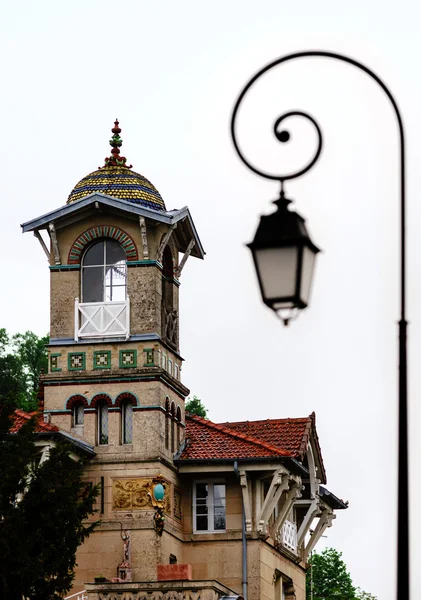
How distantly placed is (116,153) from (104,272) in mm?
4077

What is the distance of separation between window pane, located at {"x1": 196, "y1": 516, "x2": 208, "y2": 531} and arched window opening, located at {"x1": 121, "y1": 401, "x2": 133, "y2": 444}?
3.28 metres

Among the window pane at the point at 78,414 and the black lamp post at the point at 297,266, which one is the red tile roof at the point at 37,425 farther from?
the black lamp post at the point at 297,266

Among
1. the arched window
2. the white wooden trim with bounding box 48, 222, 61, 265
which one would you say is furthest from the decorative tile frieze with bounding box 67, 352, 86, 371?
the white wooden trim with bounding box 48, 222, 61, 265

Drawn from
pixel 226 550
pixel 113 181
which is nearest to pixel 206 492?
pixel 226 550

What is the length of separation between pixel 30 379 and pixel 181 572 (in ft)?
131

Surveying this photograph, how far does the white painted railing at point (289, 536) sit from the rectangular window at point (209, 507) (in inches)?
98.4

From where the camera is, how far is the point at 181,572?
4347cm

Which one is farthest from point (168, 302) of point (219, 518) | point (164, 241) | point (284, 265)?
point (284, 265)

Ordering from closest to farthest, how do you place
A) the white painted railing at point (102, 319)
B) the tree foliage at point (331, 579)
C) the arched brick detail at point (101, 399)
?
the arched brick detail at point (101, 399) → the white painted railing at point (102, 319) → the tree foliage at point (331, 579)

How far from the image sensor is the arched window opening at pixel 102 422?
47188 mm

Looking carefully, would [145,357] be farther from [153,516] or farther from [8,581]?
[8,581]

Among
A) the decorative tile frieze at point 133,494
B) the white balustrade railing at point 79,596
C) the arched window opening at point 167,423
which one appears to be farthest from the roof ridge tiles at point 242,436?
the white balustrade railing at point 79,596

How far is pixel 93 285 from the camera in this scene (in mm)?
48062

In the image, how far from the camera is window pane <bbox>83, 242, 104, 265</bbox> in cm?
4825
